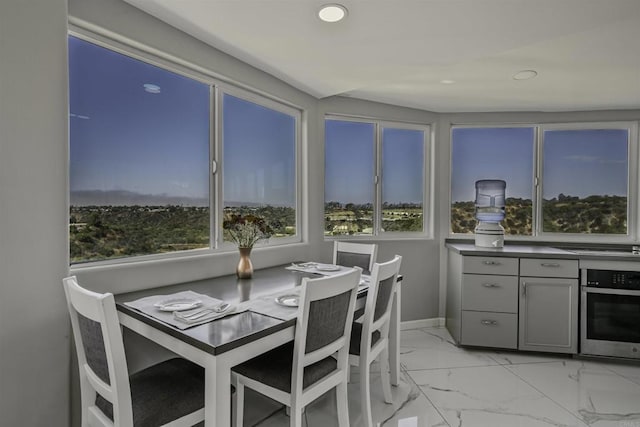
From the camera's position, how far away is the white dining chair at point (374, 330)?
1881 mm

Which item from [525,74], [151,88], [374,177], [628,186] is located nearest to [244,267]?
[151,88]

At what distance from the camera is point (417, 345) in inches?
126

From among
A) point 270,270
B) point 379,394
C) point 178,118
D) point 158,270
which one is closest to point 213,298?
point 158,270

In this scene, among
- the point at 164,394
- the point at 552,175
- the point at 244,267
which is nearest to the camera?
the point at 164,394

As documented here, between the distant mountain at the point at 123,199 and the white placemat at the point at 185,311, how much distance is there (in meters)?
0.60

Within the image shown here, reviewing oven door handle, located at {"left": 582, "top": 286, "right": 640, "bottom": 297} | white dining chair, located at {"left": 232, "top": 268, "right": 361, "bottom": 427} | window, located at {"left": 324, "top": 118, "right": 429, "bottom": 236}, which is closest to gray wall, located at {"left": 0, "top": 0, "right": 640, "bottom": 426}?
white dining chair, located at {"left": 232, "top": 268, "right": 361, "bottom": 427}

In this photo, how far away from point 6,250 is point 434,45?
2435 mm

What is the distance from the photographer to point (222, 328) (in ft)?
4.48

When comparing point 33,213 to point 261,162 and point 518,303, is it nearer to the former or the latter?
point 261,162

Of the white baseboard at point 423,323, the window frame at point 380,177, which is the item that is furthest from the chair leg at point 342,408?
the white baseboard at point 423,323

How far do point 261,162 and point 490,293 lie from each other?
2.34 metres

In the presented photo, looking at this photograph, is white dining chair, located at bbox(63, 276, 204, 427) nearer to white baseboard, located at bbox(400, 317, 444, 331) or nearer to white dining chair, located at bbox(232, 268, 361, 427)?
white dining chair, located at bbox(232, 268, 361, 427)

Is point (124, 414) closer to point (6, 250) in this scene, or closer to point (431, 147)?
point (6, 250)

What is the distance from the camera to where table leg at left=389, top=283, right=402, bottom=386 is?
7.75ft
